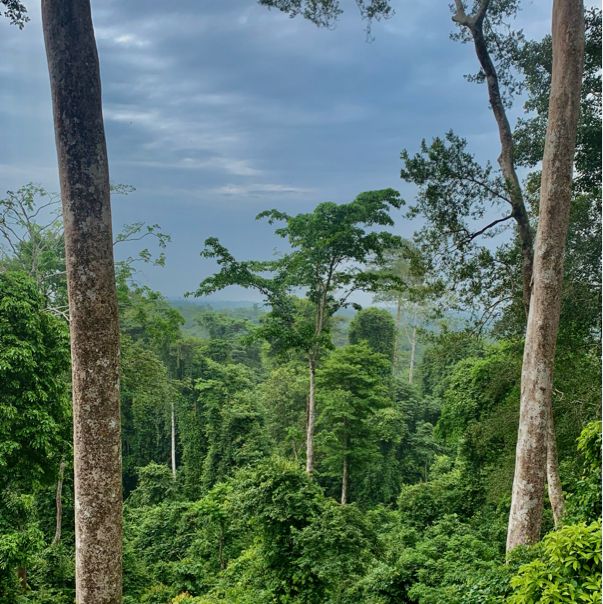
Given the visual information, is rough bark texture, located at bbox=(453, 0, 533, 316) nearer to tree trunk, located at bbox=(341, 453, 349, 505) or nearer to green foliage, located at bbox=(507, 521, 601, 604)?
green foliage, located at bbox=(507, 521, 601, 604)

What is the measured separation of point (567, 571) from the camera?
7.85ft

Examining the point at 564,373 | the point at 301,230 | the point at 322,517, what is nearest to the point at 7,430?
the point at 322,517

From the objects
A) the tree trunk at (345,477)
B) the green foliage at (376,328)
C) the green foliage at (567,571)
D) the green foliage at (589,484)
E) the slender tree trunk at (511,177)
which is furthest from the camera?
the green foliage at (376,328)

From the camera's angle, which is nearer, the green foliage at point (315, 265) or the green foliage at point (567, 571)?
the green foliage at point (567, 571)

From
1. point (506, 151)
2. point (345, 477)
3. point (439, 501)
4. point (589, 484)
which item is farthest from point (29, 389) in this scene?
point (345, 477)

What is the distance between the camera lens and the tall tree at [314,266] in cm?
1198

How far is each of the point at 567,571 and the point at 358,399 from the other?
15303mm

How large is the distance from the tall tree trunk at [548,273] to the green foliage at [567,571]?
2.06 meters

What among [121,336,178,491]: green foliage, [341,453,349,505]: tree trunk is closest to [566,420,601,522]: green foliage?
[341,453,349,505]: tree trunk

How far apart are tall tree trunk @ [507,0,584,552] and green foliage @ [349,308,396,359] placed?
69.1ft

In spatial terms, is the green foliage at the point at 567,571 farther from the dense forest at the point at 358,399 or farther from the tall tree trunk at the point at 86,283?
the tall tree trunk at the point at 86,283

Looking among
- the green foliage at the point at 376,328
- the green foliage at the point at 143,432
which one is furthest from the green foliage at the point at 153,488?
the green foliage at the point at 376,328

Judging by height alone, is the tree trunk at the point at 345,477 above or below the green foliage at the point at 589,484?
below

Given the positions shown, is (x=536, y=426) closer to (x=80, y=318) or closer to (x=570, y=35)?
(x=570, y=35)
